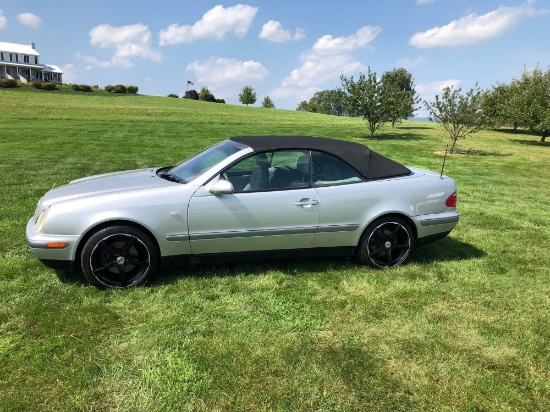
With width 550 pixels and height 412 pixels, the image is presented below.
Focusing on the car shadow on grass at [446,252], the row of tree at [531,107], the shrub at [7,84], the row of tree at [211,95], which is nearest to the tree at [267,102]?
the row of tree at [211,95]

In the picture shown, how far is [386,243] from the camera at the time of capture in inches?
175

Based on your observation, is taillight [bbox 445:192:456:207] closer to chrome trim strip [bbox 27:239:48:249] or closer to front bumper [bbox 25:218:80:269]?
front bumper [bbox 25:218:80:269]

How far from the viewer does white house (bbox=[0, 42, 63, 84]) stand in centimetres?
6694

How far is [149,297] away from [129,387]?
3.89ft

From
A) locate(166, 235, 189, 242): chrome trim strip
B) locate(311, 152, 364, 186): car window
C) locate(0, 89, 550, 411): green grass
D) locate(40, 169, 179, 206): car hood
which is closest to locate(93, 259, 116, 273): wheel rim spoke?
locate(0, 89, 550, 411): green grass

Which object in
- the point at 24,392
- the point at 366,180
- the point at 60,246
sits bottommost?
the point at 24,392

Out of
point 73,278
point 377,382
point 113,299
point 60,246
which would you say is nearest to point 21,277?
point 73,278

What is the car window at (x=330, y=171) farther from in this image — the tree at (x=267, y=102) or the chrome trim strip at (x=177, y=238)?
the tree at (x=267, y=102)

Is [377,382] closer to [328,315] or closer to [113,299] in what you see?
[328,315]

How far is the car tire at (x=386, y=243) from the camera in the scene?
4.39m

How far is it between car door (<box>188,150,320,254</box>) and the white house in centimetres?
7660

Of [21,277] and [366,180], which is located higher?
[366,180]

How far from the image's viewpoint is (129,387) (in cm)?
250

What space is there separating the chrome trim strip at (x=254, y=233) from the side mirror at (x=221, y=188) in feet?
1.34
